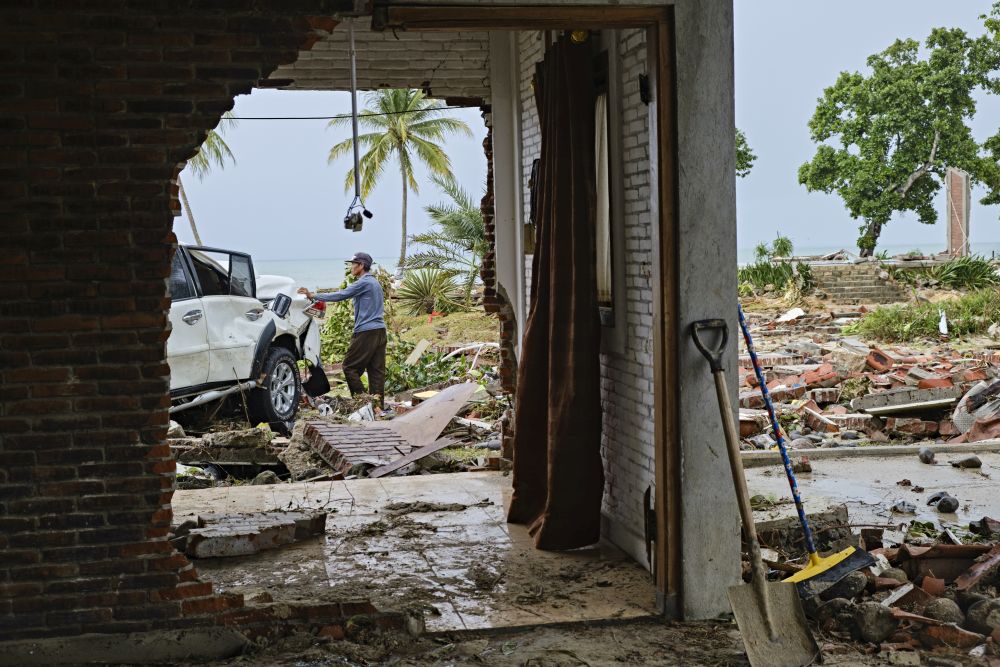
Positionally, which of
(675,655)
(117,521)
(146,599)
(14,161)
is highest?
(14,161)

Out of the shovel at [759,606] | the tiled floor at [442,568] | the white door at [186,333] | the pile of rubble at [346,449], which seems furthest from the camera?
the white door at [186,333]

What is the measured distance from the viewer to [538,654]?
16.5 ft

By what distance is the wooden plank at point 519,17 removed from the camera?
510 cm

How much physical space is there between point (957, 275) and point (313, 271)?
270 feet

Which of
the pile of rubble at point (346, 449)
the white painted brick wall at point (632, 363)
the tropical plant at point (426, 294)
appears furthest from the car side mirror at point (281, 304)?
the tropical plant at point (426, 294)

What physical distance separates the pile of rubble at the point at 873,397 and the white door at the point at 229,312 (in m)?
5.26

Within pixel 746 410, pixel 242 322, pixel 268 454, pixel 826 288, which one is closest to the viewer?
pixel 268 454

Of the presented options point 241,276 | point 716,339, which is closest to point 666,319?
point 716,339

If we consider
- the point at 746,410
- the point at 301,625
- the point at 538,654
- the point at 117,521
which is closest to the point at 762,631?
the point at 538,654

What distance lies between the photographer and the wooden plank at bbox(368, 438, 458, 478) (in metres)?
9.15

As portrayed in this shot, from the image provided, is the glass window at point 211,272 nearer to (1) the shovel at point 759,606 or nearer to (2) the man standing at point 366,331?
(2) the man standing at point 366,331

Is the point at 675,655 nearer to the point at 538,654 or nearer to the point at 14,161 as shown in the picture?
the point at 538,654

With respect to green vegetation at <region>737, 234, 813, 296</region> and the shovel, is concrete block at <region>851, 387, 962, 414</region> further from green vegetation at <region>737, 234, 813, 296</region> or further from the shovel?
green vegetation at <region>737, 234, 813, 296</region>

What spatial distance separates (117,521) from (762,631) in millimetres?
3131
